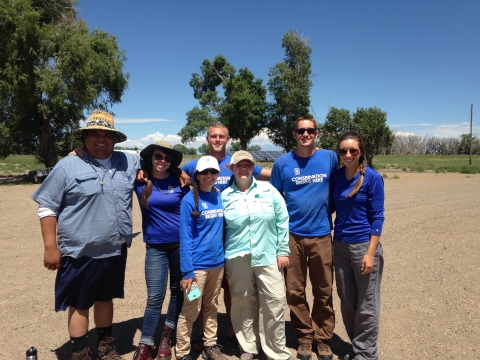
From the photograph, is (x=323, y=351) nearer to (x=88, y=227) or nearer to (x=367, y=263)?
(x=367, y=263)

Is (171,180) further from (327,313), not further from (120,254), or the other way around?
(327,313)

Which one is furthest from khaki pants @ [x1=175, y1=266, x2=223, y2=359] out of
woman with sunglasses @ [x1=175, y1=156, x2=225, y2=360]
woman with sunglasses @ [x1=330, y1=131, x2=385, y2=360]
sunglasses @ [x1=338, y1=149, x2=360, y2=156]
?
sunglasses @ [x1=338, y1=149, x2=360, y2=156]

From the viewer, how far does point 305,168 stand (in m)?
3.49

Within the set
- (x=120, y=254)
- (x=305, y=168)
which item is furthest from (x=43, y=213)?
(x=305, y=168)

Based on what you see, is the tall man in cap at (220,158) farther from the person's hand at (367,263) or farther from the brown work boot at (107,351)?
the person's hand at (367,263)

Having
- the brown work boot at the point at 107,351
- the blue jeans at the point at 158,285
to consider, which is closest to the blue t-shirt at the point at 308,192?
the blue jeans at the point at 158,285

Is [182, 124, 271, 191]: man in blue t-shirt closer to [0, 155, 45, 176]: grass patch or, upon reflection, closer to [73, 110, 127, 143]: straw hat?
[73, 110, 127, 143]: straw hat

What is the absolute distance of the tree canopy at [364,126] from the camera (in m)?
31.5

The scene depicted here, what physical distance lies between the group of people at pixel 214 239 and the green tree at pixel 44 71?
18.4 metres

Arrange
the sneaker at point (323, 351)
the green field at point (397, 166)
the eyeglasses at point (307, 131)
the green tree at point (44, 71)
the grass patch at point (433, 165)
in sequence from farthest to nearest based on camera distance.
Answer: the grass patch at point (433, 165) < the green field at point (397, 166) < the green tree at point (44, 71) < the eyeglasses at point (307, 131) < the sneaker at point (323, 351)

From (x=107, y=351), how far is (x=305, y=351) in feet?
6.17

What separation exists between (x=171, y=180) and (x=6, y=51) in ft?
66.0

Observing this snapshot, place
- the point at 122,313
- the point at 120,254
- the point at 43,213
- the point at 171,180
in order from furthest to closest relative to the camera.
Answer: the point at 122,313, the point at 171,180, the point at 120,254, the point at 43,213

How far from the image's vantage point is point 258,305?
337cm
